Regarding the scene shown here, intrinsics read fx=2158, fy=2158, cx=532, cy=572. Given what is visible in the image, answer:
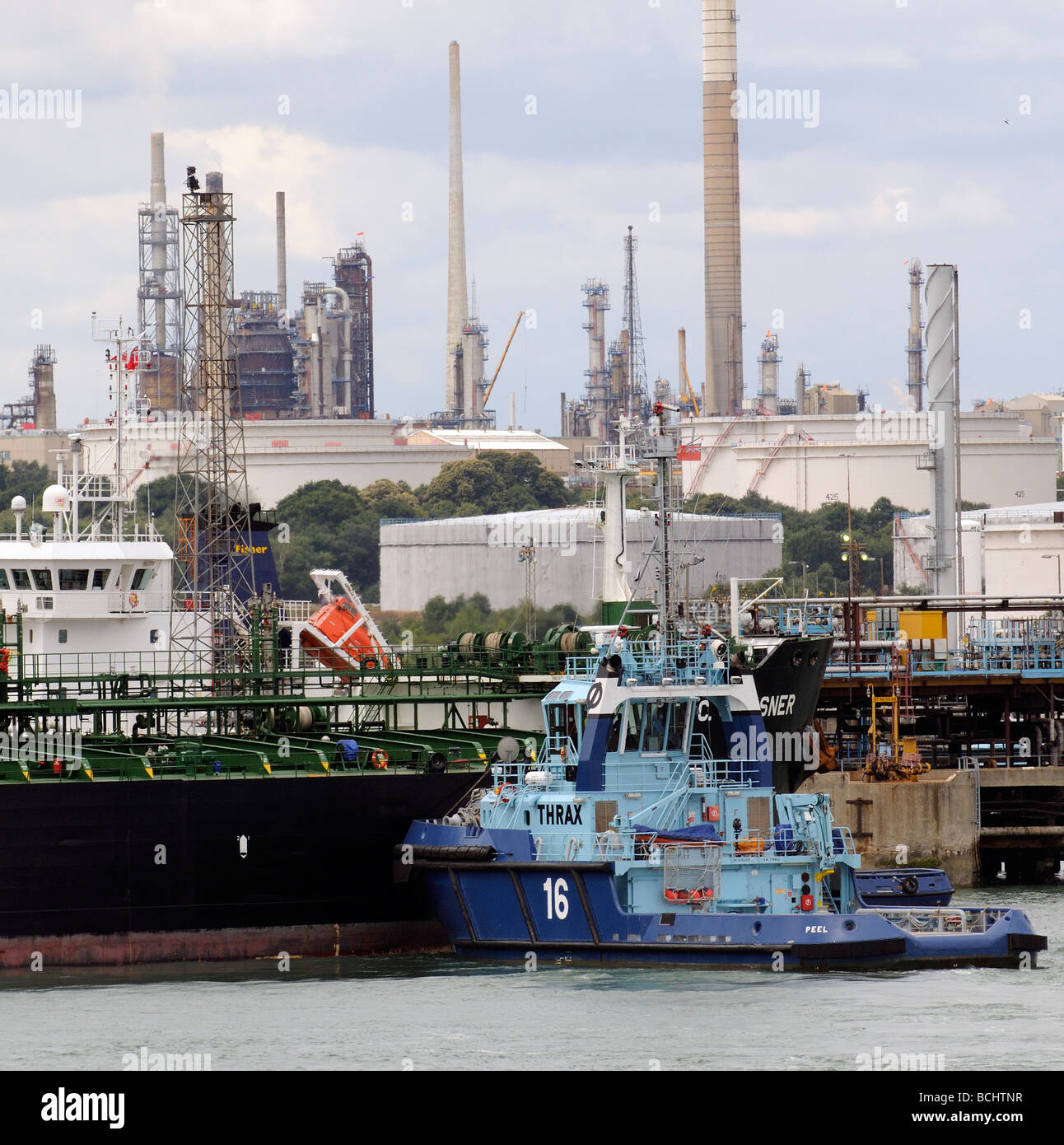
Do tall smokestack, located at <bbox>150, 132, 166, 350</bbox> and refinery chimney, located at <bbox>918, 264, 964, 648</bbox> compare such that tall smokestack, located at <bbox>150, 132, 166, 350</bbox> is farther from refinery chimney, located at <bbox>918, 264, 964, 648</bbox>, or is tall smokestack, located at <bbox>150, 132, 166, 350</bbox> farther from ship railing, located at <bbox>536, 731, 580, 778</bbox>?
ship railing, located at <bbox>536, 731, 580, 778</bbox>

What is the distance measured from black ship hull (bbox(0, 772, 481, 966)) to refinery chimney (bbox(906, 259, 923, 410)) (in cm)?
15198

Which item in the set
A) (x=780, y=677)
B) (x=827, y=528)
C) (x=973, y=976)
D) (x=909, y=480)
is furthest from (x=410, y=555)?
(x=973, y=976)

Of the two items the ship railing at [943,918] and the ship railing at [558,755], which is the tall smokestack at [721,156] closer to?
the ship railing at [558,755]

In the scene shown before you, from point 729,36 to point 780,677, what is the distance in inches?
5893

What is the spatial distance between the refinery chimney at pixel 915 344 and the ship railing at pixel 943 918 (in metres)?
152

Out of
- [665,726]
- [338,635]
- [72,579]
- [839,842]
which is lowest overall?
[839,842]

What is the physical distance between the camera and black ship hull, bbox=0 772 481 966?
38094 millimetres

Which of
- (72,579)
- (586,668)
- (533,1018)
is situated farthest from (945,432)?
(533,1018)

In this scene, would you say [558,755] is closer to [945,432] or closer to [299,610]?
[299,610]

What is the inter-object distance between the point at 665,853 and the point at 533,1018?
4684mm

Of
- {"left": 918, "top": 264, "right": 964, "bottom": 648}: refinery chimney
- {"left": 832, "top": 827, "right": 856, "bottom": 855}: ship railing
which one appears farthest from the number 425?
{"left": 918, "top": 264, "right": 964, "bottom": 648}: refinery chimney

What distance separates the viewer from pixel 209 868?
38625mm

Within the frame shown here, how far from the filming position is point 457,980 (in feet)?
118
